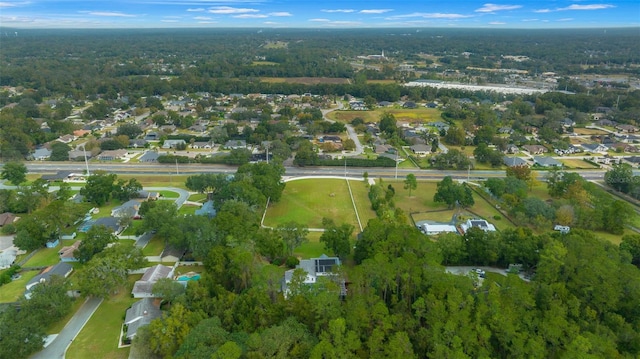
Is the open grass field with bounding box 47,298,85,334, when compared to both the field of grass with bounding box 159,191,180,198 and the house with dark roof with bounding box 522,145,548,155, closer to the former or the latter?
the field of grass with bounding box 159,191,180,198

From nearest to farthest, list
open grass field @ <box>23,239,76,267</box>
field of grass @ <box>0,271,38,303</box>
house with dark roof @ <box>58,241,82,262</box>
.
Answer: field of grass @ <box>0,271,38,303</box> → house with dark roof @ <box>58,241,82,262</box> → open grass field @ <box>23,239,76,267</box>

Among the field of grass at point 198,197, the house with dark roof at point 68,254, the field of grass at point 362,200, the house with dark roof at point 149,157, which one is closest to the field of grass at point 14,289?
the house with dark roof at point 68,254

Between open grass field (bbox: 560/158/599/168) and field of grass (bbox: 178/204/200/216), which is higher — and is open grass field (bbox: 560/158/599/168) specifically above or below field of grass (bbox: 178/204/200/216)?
above

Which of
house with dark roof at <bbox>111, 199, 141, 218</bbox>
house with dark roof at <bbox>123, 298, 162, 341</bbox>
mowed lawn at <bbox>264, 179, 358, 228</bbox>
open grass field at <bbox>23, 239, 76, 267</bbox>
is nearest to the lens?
house with dark roof at <bbox>123, 298, 162, 341</bbox>

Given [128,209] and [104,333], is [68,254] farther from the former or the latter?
[104,333]

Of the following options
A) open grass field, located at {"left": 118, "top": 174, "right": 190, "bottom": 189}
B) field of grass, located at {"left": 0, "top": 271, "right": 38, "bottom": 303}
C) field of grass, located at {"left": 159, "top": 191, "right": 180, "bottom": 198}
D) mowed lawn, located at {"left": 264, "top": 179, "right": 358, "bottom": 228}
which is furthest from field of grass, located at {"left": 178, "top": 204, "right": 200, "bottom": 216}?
field of grass, located at {"left": 0, "top": 271, "right": 38, "bottom": 303}

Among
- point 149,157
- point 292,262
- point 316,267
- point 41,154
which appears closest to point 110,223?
point 292,262
